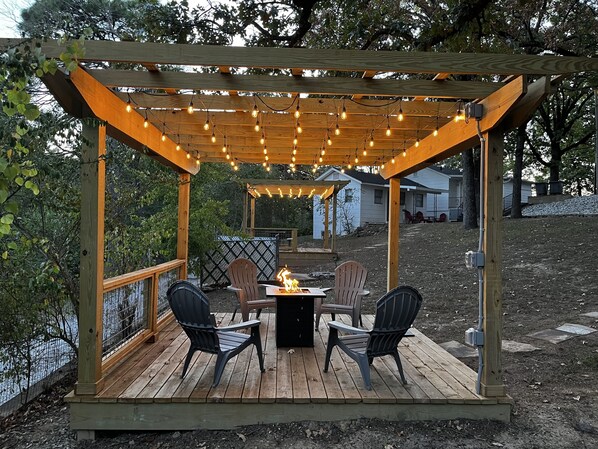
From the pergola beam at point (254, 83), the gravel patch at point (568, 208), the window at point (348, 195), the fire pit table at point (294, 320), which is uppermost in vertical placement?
the window at point (348, 195)

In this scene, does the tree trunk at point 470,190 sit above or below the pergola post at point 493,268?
above

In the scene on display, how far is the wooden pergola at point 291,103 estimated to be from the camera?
2592 mm

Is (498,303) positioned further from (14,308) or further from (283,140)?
(14,308)

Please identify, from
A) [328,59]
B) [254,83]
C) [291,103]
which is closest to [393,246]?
[291,103]

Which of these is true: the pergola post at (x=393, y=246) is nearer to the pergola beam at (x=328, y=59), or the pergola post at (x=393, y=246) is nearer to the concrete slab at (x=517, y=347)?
the concrete slab at (x=517, y=347)

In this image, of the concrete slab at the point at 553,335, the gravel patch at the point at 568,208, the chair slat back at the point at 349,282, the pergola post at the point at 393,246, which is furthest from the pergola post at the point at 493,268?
the gravel patch at the point at 568,208

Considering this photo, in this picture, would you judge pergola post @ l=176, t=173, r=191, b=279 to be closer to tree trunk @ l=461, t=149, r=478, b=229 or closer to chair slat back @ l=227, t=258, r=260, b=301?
chair slat back @ l=227, t=258, r=260, b=301

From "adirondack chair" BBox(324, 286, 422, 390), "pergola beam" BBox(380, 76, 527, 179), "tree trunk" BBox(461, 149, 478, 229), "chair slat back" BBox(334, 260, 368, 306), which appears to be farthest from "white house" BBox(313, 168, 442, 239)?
"adirondack chair" BBox(324, 286, 422, 390)

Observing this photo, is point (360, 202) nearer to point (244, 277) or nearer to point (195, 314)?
point (244, 277)

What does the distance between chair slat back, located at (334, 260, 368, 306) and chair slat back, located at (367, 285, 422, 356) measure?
1.66 metres

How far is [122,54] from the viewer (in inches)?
98.4

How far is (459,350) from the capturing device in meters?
4.65

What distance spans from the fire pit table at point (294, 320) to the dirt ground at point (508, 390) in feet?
4.56

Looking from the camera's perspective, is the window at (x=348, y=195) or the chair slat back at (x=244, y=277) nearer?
the chair slat back at (x=244, y=277)
